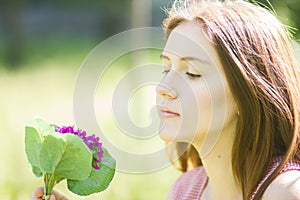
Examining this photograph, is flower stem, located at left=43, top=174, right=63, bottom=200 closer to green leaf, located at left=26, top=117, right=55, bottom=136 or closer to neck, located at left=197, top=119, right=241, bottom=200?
green leaf, located at left=26, top=117, right=55, bottom=136

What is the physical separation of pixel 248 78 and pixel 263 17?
0.69 feet

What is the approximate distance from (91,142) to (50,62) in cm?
571

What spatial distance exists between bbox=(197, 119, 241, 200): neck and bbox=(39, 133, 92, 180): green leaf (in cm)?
44

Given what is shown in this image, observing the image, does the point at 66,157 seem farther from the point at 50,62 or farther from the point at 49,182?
the point at 50,62

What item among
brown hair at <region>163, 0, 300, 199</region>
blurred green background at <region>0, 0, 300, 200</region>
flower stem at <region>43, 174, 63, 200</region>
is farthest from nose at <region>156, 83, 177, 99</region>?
blurred green background at <region>0, 0, 300, 200</region>

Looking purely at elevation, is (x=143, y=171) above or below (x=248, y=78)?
below

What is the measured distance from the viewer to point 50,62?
24.4 feet

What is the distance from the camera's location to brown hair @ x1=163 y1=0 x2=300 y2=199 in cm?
199

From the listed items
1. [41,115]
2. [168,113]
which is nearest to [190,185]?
[168,113]

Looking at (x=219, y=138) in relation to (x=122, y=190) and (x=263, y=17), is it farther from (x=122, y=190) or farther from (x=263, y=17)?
(x=122, y=190)

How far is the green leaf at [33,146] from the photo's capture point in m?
1.75

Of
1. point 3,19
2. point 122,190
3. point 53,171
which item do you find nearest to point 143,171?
point 122,190

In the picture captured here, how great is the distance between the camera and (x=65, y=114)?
463 cm

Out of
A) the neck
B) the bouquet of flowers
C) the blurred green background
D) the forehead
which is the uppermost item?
the forehead
